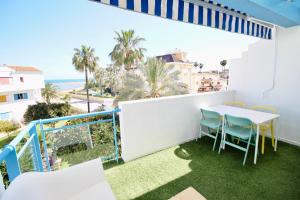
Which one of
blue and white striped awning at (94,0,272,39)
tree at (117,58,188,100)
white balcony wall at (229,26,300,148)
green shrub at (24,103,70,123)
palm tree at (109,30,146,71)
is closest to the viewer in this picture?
blue and white striped awning at (94,0,272,39)

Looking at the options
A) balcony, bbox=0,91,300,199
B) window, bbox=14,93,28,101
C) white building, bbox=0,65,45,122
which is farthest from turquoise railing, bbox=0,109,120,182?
window, bbox=14,93,28,101

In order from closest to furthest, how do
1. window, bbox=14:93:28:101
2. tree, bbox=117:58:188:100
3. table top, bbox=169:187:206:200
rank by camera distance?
1. table top, bbox=169:187:206:200
2. tree, bbox=117:58:188:100
3. window, bbox=14:93:28:101

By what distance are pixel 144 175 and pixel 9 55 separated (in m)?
55.4

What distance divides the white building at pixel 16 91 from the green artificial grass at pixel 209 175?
90.3ft

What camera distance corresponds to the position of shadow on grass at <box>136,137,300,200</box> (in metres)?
2.02

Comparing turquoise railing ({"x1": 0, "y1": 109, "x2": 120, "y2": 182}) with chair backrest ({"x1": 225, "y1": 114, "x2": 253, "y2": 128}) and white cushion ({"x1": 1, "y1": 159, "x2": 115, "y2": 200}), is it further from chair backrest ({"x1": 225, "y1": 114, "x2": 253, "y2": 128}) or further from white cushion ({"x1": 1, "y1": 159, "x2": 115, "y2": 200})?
chair backrest ({"x1": 225, "y1": 114, "x2": 253, "y2": 128})

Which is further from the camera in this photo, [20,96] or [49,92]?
[49,92]

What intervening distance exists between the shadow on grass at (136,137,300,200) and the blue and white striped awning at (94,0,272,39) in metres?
2.43

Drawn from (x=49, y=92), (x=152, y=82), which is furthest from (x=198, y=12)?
(x=49, y=92)

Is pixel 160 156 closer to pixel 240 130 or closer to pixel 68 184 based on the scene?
pixel 240 130

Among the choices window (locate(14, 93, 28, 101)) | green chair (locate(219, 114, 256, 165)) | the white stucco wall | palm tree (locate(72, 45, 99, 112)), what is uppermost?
palm tree (locate(72, 45, 99, 112))

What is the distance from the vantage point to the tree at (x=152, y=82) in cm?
579

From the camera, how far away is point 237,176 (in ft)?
7.70

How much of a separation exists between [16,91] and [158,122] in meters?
31.0
